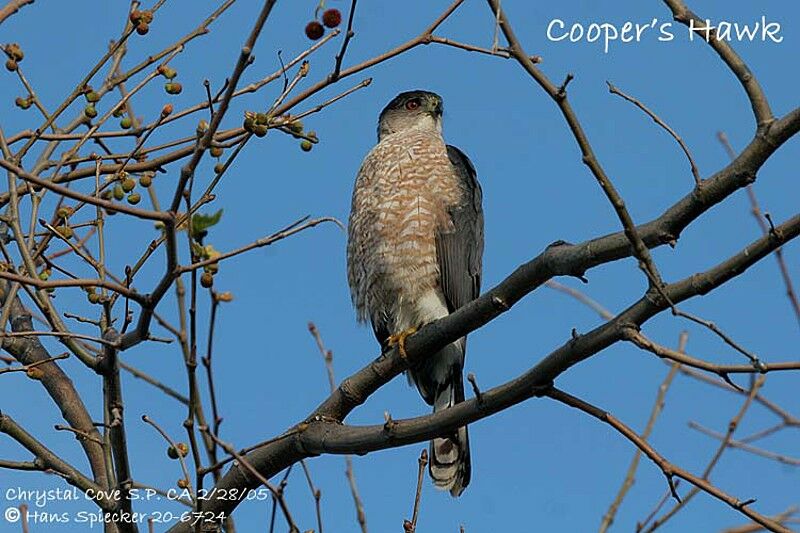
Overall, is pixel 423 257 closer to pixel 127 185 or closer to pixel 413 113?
pixel 413 113

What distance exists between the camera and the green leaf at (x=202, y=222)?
3.34 meters

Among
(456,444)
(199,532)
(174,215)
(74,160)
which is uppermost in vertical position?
(74,160)

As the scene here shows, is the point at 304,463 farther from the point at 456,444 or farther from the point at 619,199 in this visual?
the point at 456,444

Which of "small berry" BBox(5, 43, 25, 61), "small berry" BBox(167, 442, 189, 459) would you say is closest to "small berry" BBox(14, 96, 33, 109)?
"small berry" BBox(5, 43, 25, 61)

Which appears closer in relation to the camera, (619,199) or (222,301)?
(619,199)

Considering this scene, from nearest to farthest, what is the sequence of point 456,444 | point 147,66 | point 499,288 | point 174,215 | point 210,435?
point 174,215, point 210,435, point 499,288, point 147,66, point 456,444

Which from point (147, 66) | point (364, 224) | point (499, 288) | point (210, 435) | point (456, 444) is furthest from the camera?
point (364, 224)

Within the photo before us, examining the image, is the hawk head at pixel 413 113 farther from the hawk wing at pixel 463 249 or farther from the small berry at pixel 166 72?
the small berry at pixel 166 72

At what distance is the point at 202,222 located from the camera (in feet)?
11.0

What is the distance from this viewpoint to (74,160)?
15.6ft

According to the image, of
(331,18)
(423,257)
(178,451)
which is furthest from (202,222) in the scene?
(423,257)

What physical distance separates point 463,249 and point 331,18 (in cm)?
196

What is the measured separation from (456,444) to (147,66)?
2.32 meters

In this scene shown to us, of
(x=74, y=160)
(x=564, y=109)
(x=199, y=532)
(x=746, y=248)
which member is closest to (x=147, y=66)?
(x=74, y=160)
